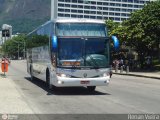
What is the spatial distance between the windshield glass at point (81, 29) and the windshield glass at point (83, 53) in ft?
1.10

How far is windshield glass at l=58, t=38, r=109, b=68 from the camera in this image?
19172 millimetres

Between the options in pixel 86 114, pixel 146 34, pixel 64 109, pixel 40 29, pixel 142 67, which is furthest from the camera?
pixel 142 67

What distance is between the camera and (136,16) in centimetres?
5434

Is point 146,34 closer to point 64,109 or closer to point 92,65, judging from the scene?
point 92,65

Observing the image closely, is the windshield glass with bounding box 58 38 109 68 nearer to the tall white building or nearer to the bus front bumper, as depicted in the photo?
the bus front bumper

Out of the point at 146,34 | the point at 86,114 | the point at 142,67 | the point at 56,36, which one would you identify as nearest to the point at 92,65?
the point at 56,36

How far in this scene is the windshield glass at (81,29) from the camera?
19641mm

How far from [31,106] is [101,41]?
5.78 meters

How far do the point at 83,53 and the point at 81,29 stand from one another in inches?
49.0

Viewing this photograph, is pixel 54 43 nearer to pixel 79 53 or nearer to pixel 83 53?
pixel 79 53

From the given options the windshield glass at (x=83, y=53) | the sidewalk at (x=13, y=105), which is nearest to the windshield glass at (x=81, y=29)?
the windshield glass at (x=83, y=53)

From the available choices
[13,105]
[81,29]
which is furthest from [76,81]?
[13,105]

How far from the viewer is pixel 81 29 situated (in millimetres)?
19859

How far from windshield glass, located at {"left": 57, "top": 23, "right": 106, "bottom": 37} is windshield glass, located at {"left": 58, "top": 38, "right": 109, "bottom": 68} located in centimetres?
34
